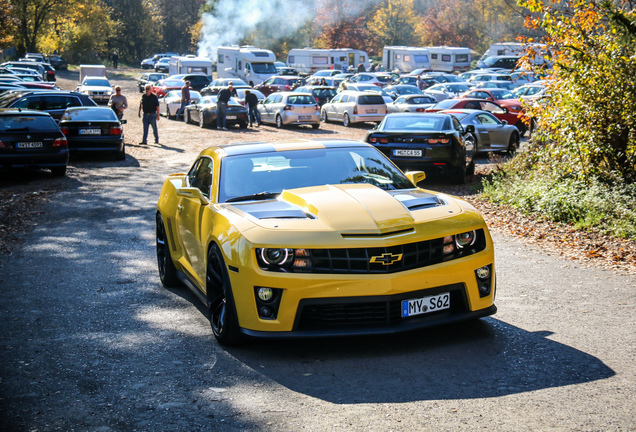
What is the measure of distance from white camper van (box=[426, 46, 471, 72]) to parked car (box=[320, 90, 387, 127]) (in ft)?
106

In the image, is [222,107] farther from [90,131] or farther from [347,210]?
[347,210]

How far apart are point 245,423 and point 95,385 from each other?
1.21m

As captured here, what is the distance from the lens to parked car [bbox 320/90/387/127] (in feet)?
100

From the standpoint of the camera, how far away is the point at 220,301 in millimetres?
5570

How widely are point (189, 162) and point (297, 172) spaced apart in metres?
13.5

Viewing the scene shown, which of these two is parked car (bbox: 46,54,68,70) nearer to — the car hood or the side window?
the side window

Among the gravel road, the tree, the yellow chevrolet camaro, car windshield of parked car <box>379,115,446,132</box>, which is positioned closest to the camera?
the gravel road

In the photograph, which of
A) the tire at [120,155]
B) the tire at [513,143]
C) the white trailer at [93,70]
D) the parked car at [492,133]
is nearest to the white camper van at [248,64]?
the white trailer at [93,70]

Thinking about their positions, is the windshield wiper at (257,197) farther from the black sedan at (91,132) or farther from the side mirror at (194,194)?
the black sedan at (91,132)

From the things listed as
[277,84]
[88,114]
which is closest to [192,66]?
[277,84]

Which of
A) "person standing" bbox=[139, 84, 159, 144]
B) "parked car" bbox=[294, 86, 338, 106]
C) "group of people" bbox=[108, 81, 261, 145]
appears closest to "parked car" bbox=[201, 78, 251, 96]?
"parked car" bbox=[294, 86, 338, 106]

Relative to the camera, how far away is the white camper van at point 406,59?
60.7 meters

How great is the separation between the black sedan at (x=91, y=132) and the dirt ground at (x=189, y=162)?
1.43 feet

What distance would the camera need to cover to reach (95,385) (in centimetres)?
475
